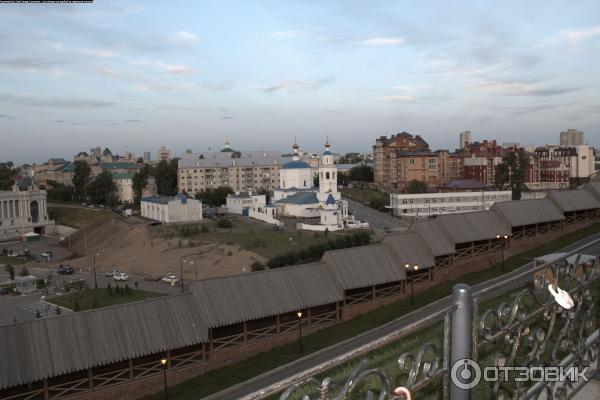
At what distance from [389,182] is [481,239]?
53.4 metres

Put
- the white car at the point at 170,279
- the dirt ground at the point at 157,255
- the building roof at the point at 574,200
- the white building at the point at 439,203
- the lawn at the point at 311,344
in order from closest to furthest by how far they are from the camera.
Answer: the lawn at the point at 311,344
the building roof at the point at 574,200
the white car at the point at 170,279
the dirt ground at the point at 157,255
the white building at the point at 439,203

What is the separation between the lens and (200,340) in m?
13.4

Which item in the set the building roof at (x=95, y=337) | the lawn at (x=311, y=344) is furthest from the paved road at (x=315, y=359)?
the building roof at (x=95, y=337)

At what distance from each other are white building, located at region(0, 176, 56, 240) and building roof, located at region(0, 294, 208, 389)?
55.2 m

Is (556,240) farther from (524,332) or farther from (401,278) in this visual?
(524,332)

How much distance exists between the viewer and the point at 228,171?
2997 inches

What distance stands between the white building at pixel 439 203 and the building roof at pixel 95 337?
127 feet

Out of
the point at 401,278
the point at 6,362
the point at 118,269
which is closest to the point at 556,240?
the point at 401,278

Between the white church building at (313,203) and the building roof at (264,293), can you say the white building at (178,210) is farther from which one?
the building roof at (264,293)

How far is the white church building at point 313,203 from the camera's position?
45625 mm

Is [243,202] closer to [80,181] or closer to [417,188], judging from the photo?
[417,188]

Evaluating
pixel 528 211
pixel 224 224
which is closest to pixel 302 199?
pixel 224 224

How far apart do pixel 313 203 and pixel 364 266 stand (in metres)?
35.9

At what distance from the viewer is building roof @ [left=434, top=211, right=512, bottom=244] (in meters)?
20.7
